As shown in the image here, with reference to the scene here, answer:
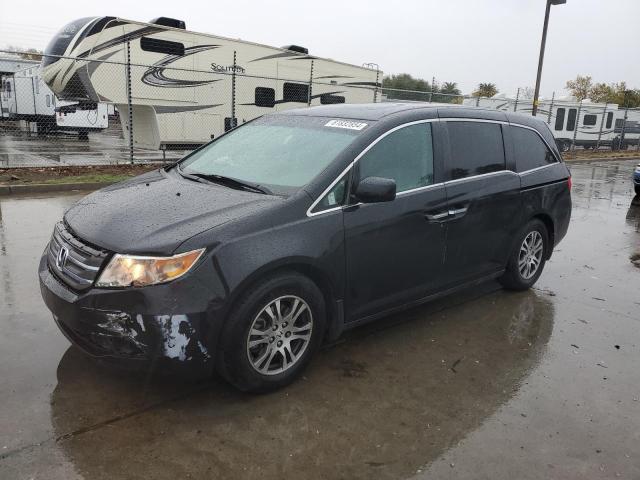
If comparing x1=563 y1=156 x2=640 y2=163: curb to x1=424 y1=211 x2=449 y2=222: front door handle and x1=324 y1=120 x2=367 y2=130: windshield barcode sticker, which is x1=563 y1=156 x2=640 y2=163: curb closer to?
x1=424 y1=211 x2=449 y2=222: front door handle

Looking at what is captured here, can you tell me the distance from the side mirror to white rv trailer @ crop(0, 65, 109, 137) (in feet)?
72.2

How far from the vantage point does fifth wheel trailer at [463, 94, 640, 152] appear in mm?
26344

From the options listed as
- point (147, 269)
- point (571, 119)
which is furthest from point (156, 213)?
point (571, 119)

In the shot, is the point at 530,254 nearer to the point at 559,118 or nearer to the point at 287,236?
the point at 287,236

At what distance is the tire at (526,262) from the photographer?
4.99 meters

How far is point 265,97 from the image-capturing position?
17.4 meters

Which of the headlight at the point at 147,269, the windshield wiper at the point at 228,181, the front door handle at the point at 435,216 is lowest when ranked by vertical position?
the headlight at the point at 147,269

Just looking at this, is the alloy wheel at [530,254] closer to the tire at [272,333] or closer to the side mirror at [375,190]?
the side mirror at [375,190]

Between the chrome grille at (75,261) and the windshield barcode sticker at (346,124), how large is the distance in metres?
1.86

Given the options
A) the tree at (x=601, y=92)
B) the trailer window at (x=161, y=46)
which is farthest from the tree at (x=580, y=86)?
the trailer window at (x=161, y=46)

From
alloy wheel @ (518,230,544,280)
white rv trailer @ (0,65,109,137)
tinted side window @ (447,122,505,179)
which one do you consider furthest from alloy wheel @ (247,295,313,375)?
white rv trailer @ (0,65,109,137)

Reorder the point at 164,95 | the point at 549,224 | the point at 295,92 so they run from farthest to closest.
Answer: the point at 295,92 → the point at 164,95 → the point at 549,224

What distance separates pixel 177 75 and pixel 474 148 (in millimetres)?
12635

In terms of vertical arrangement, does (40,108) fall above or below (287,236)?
below
